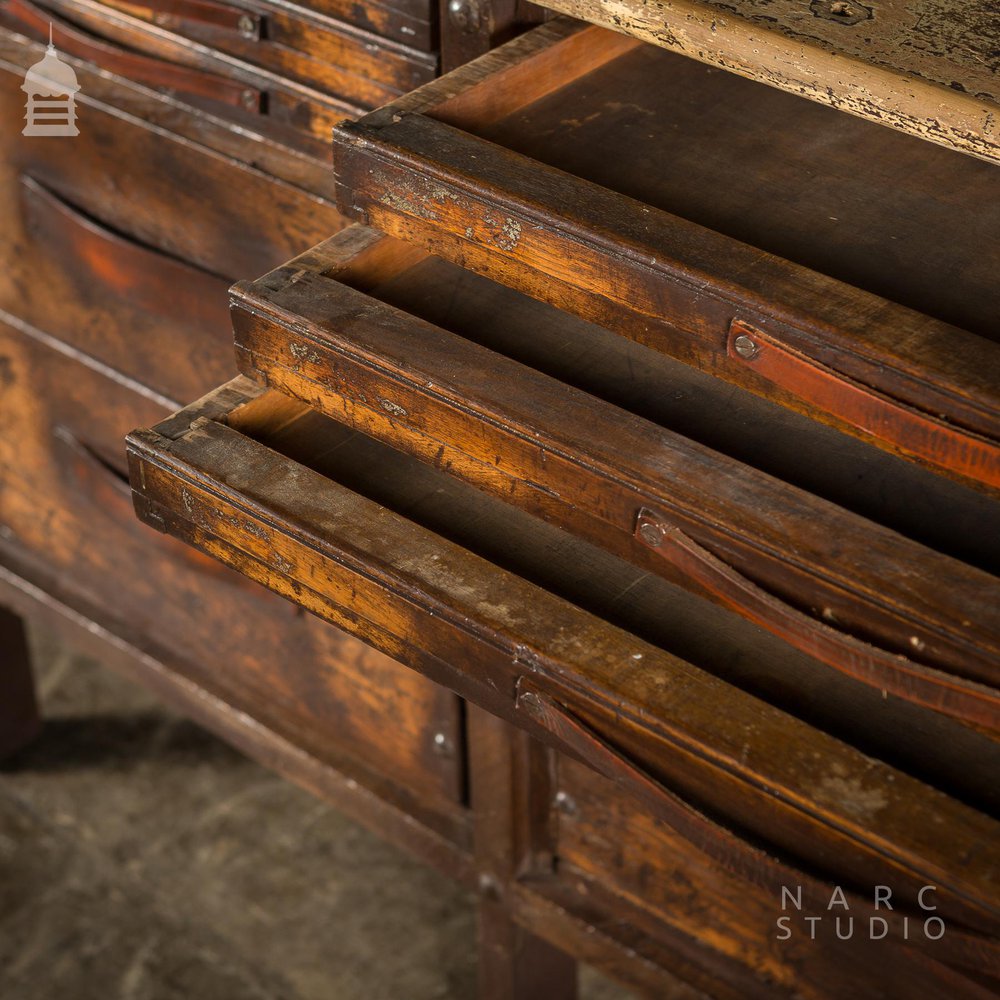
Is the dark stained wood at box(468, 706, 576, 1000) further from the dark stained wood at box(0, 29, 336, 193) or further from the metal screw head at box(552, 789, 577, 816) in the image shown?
the dark stained wood at box(0, 29, 336, 193)

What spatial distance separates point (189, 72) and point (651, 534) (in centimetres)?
89

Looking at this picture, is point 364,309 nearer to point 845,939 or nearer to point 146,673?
point 845,939

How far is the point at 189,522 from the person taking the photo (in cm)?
118

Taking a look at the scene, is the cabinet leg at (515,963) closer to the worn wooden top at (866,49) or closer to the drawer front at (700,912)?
the drawer front at (700,912)

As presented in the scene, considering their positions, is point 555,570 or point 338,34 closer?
point 555,570

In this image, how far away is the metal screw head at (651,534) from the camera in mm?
1041

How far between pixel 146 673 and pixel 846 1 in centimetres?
146

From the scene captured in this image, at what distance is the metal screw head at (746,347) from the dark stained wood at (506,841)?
792 mm

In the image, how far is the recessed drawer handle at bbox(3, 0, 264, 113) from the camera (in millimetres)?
1654

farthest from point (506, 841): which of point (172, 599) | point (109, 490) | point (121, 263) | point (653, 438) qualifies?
point (653, 438)

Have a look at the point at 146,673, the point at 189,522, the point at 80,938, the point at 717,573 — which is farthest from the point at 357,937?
the point at 717,573

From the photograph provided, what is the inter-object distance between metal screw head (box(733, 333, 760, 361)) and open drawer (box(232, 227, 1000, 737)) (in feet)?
0.23

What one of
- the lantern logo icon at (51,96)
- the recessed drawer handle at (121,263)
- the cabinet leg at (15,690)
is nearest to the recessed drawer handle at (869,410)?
the recessed drawer handle at (121,263)

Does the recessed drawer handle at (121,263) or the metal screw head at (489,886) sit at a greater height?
the recessed drawer handle at (121,263)
